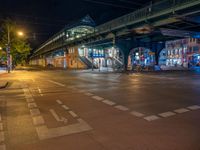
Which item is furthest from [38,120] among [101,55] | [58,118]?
[101,55]

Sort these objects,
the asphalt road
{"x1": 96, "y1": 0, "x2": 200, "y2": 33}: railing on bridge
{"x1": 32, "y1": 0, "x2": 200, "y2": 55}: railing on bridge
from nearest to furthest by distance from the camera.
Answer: the asphalt road, {"x1": 32, "y1": 0, "x2": 200, "y2": 55}: railing on bridge, {"x1": 96, "y1": 0, "x2": 200, "y2": 33}: railing on bridge

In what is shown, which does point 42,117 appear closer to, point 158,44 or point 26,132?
point 26,132

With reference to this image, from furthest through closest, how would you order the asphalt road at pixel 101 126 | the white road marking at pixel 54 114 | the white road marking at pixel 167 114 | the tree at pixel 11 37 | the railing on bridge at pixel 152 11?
the tree at pixel 11 37 → the railing on bridge at pixel 152 11 → the white road marking at pixel 167 114 → the white road marking at pixel 54 114 → the asphalt road at pixel 101 126

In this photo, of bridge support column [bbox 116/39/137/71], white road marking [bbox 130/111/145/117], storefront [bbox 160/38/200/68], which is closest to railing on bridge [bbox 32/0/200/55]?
bridge support column [bbox 116/39/137/71]

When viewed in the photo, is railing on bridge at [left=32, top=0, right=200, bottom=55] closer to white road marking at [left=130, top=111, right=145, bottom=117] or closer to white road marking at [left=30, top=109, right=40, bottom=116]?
white road marking at [left=130, top=111, right=145, bottom=117]

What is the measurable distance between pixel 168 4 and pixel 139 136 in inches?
694

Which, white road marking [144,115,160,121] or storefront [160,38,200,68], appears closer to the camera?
white road marking [144,115,160,121]

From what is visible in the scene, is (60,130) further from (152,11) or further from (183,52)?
(183,52)

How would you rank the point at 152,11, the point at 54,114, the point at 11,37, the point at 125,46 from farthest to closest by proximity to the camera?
1. the point at 11,37
2. the point at 125,46
3. the point at 152,11
4. the point at 54,114

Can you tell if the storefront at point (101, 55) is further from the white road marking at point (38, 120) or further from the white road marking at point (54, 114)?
the white road marking at point (38, 120)

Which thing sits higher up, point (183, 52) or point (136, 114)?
point (183, 52)

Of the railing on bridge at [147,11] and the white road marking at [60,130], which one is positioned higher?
the railing on bridge at [147,11]

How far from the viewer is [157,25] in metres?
22.5

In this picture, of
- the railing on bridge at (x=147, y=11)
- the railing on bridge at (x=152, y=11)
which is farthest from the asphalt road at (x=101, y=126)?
the railing on bridge at (x=147, y=11)
